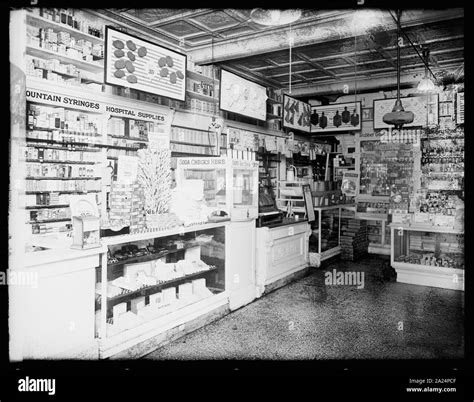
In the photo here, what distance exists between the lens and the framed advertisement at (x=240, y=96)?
553cm

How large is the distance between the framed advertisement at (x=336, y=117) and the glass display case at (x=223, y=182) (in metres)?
3.78

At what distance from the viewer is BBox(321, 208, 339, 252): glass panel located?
713 cm

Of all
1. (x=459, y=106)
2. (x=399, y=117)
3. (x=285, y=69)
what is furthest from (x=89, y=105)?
(x=459, y=106)

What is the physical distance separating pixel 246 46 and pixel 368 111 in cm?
477

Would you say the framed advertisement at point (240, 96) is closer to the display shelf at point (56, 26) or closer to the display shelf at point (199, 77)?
the display shelf at point (199, 77)

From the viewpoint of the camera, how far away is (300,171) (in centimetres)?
1020

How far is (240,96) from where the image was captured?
19.2 feet

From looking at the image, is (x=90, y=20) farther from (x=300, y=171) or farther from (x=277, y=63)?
(x=300, y=171)

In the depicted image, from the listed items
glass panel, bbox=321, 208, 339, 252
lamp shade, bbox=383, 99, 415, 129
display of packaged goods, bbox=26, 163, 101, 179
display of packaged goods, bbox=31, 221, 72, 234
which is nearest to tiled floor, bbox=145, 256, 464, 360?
glass panel, bbox=321, 208, 339, 252

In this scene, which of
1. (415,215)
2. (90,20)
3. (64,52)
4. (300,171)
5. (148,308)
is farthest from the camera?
(300,171)

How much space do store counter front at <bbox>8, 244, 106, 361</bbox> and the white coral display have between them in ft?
2.86

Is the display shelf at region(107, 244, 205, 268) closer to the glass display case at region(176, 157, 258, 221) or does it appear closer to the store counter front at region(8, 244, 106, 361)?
the store counter front at region(8, 244, 106, 361)

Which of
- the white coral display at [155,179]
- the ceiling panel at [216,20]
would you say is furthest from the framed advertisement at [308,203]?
the white coral display at [155,179]
